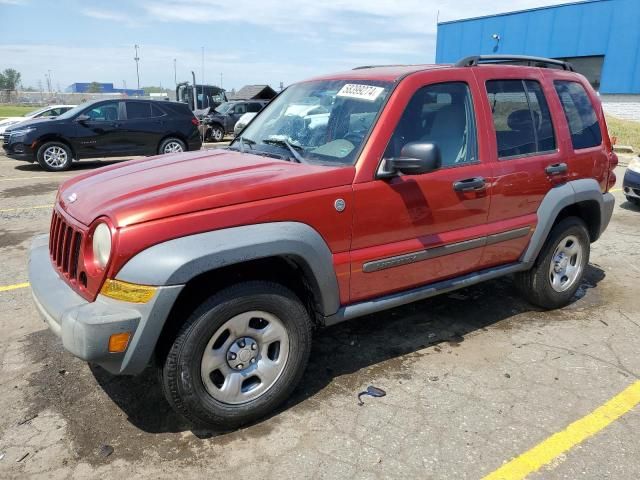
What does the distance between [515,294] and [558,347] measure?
105 cm

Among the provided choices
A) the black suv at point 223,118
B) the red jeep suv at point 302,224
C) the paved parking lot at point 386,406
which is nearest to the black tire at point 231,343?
the red jeep suv at point 302,224

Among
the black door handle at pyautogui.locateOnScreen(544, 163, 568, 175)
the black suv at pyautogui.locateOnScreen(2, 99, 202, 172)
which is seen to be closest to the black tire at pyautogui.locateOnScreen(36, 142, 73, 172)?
the black suv at pyautogui.locateOnScreen(2, 99, 202, 172)

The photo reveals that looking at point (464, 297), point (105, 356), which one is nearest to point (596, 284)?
point (464, 297)

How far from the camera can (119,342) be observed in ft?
7.81

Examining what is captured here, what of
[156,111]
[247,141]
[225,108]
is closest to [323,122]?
[247,141]

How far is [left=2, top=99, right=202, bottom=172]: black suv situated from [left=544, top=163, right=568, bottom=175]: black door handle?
10.8 metres

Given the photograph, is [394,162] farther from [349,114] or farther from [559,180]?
[559,180]

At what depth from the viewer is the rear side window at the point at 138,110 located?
1258 cm

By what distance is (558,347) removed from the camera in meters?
3.78

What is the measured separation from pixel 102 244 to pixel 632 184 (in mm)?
8636

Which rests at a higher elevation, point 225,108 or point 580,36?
point 580,36

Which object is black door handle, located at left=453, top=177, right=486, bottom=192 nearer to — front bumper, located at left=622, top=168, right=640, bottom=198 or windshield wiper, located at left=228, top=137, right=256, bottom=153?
windshield wiper, located at left=228, top=137, right=256, bottom=153

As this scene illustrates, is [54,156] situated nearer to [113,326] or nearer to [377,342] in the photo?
[377,342]

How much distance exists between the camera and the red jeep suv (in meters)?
2.44
